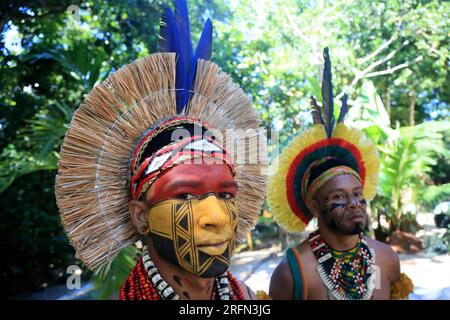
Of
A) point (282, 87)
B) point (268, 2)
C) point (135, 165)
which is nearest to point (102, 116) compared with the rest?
point (135, 165)

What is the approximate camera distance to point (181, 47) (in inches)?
69.7

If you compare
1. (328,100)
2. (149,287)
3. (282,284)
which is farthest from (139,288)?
(328,100)

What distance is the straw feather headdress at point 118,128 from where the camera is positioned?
1.59 m

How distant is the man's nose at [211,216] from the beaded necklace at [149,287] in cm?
31

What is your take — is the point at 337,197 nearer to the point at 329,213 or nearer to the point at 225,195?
the point at 329,213

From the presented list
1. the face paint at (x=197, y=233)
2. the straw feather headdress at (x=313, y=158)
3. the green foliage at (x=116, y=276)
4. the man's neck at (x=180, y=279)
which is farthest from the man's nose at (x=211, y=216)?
the green foliage at (x=116, y=276)

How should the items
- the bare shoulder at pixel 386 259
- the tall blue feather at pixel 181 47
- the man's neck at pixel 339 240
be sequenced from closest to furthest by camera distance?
the tall blue feather at pixel 181 47, the man's neck at pixel 339 240, the bare shoulder at pixel 386 259

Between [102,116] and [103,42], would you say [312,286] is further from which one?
[103,42]

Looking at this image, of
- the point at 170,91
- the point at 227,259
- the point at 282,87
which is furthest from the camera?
the point at 282,87

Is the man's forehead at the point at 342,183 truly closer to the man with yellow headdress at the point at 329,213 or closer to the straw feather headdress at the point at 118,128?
the man with yellow headdress at the point at 329,213

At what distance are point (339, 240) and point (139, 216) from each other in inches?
56.7

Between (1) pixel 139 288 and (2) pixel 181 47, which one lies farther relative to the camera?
(2) pixel 181 47

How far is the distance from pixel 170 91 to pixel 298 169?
1313 millimetres

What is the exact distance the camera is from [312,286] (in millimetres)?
2449
